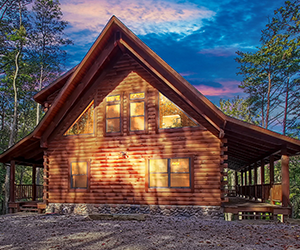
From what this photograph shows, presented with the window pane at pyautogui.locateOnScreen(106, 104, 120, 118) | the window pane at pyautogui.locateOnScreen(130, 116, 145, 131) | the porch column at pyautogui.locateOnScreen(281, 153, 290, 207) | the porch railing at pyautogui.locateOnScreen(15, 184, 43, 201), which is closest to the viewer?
the porch column at pyautogui.locateOnScreen(281, 153, 290, 207)

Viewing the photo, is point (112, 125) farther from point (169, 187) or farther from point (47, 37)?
point (47, 37)

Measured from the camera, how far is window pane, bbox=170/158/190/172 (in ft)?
44.7

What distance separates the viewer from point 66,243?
27.0 ft

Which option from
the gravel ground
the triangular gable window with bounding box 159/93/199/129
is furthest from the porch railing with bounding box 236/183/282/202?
the triangular gable window with bounding box 159/93/199/129

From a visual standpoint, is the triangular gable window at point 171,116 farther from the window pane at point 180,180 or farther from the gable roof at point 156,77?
the window pane at point 180,180

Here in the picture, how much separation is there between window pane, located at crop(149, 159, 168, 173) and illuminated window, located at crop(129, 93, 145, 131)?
Answer: 1756 mm

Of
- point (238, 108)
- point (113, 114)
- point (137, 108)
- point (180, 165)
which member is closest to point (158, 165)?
point (180, 165)

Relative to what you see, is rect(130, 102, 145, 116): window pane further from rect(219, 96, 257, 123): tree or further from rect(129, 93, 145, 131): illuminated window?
rect(219, 96, 257, 123): tree

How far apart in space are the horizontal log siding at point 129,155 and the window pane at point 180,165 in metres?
0.28

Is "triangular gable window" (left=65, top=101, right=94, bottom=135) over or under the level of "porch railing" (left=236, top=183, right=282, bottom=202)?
over

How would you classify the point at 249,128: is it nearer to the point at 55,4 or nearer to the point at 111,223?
the point at 111,223

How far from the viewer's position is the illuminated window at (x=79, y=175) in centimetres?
1518

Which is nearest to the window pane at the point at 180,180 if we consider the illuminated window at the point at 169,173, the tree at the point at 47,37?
the illuminated window at the point at 169,173

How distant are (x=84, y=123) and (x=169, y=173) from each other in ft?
17.4
